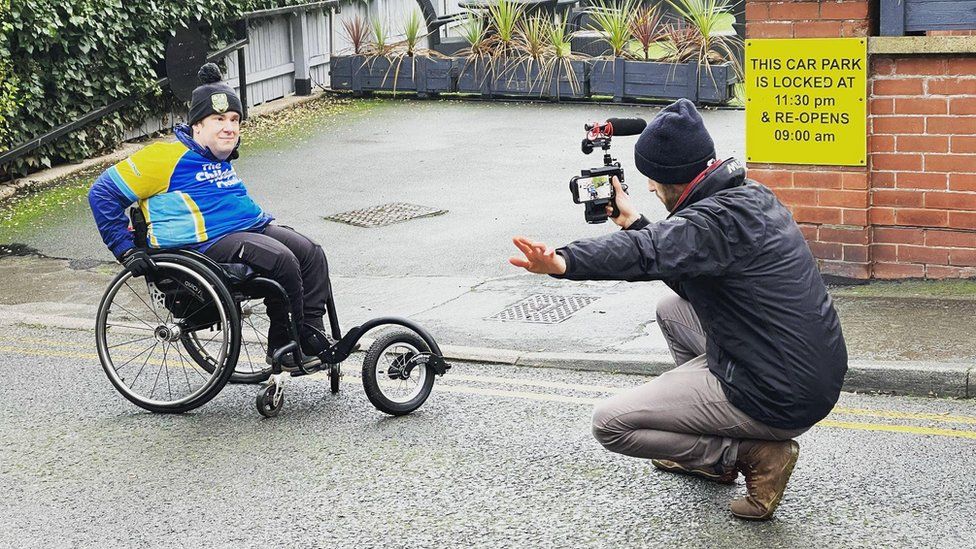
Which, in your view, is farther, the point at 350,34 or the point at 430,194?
the point at 350,34

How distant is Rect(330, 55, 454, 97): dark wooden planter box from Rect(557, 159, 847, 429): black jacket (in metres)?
13.1

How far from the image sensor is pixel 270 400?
6.13m

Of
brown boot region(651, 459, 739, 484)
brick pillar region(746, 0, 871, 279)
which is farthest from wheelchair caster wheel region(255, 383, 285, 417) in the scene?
brick pillar region(746, 0, 871, 279)

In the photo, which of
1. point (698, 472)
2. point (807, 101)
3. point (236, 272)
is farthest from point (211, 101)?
point (807, 101)

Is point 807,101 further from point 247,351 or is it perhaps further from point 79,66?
point 79,66

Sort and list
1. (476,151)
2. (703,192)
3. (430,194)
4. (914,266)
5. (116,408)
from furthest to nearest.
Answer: (476,151) → (430,194) → (914,266) → (116,408) → (703,192)

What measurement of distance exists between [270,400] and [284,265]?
641 millimetres

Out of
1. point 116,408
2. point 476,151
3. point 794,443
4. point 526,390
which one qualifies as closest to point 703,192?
point 794,443

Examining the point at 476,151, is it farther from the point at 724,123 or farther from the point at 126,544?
the point at 126,544

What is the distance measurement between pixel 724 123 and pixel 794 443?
10.2 m

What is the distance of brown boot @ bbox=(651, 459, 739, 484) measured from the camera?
510cm

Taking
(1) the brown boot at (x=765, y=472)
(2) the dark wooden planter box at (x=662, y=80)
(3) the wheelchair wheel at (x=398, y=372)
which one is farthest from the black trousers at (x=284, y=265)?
(2) the dark wooden planter box at (x=662, y=80)

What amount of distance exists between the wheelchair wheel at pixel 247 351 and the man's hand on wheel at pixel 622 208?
2.09 metres

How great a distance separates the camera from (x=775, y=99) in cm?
814
